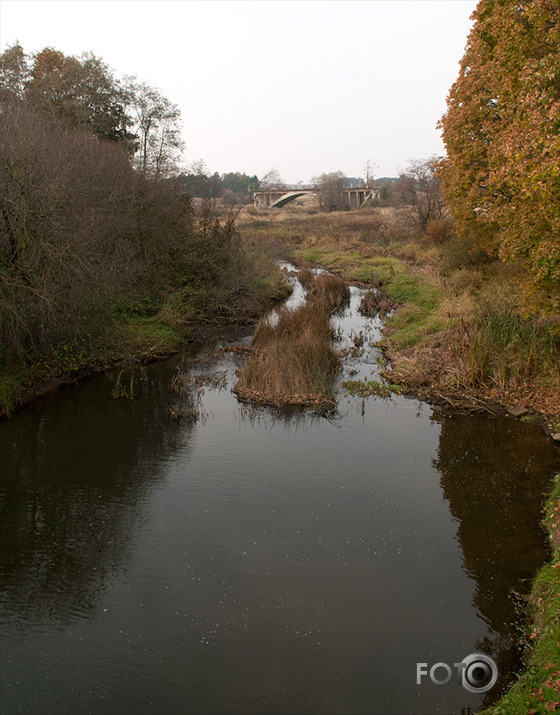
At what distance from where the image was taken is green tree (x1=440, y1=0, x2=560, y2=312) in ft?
30.0

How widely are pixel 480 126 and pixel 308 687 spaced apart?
15.1 m

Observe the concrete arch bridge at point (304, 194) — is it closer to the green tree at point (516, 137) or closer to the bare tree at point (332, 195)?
the bare tree at point (332, 195)

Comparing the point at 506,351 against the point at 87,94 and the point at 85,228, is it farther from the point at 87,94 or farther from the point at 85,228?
the point at 87,94

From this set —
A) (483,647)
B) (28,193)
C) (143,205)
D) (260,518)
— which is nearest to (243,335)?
(143,205)

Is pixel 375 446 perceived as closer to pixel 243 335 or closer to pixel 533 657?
pixel 533 657

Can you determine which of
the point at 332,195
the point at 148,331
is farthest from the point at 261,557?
the point at 332,195

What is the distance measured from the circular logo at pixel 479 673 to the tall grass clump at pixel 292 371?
7135 millimetres

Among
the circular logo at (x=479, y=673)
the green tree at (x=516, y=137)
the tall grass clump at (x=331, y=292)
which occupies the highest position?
the green tree at (x=516, y=137)

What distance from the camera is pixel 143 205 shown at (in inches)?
722

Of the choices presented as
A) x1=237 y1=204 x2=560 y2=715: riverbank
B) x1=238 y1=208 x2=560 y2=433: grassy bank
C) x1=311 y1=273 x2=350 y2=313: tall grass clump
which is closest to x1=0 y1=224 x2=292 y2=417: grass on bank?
x1=311 y1=273 x2=350 y2=313: tall grass clump

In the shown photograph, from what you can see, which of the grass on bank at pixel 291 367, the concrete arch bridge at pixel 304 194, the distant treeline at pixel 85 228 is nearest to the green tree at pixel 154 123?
the distant treeline at pixel 85 228

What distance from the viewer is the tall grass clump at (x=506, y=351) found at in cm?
1184

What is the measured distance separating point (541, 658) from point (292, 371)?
8634 mm

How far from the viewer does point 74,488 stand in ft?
29.8
